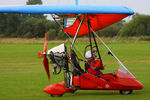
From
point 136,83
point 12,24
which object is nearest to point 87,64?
point 136,83

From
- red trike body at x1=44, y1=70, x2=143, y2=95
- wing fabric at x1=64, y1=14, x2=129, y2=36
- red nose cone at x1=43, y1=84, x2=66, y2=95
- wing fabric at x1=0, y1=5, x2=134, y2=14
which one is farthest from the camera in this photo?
wing fabric at x1=64, y1=14, x2=129, y2=36

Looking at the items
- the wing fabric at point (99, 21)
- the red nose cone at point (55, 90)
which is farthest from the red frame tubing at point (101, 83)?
the wing fabric at point (99, 21)

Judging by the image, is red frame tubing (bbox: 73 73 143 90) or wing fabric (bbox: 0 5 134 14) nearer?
wing fabric (bbox: 0 5 134 14)

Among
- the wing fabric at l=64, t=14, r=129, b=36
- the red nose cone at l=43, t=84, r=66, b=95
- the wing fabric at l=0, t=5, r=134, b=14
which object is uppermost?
the wing fabric at l=0, t=5, r=134, b=14

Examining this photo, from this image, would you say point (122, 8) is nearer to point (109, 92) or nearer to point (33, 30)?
point (109, 92)

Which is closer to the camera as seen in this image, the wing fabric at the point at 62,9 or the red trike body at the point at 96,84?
the wing fabric at the point at 62,9

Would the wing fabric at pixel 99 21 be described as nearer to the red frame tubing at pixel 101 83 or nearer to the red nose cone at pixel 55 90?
the red frame tubing at pixel 101 83

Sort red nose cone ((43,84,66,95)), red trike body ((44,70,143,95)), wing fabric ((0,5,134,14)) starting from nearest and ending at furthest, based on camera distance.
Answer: wing fabric ((0,5,134,14)) < red nose cone ((43,84,66,95)) < red trike body ((44,70,143,95))

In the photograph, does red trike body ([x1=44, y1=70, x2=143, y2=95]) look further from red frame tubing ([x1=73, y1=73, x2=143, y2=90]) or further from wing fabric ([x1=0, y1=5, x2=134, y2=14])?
wing fabric ([x1=0, y1=5, x2=134, y2=14])

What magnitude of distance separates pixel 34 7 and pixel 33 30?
110 feet

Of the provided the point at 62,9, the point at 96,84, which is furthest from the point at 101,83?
the point at 62,9

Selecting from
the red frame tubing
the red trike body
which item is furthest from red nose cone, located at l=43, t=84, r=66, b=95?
the red frame tubing

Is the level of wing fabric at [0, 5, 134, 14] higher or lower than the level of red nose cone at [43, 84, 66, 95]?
higher

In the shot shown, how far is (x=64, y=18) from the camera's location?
413 inches
